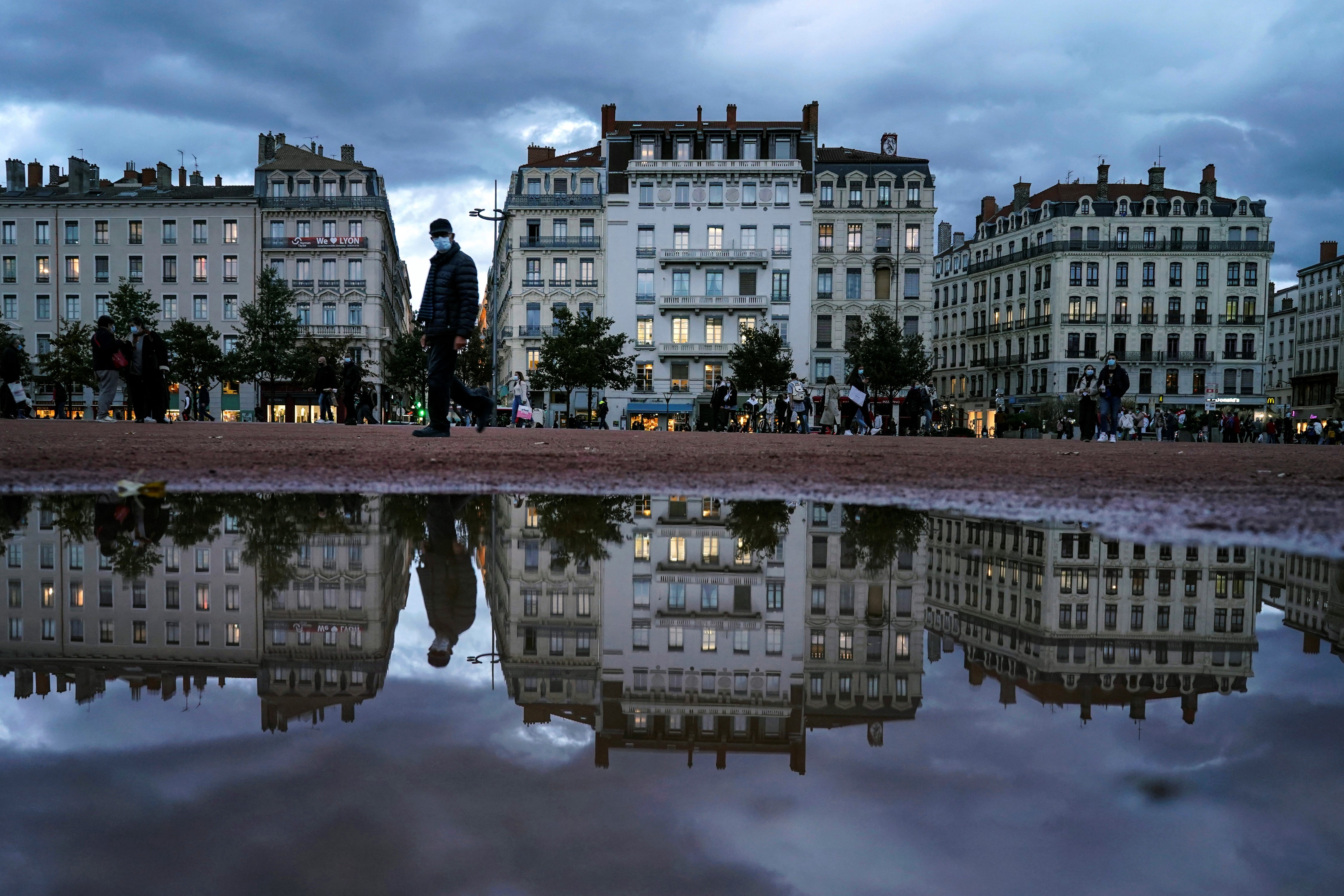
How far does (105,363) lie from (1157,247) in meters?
76.7

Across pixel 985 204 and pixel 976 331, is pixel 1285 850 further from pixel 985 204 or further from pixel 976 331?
pixel 985 204

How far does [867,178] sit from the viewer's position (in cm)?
6106

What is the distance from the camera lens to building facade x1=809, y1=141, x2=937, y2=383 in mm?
60688

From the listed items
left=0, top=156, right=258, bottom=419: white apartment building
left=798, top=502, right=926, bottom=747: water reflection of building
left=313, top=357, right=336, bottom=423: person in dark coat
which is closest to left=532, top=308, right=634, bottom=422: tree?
left=0, top=156, right=258, bottom=419: white apartment building

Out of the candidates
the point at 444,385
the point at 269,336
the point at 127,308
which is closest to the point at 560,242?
the point at 269,336

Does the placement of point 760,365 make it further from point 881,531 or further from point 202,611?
point 202,611

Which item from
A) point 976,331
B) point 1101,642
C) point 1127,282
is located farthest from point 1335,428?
point 1101,642

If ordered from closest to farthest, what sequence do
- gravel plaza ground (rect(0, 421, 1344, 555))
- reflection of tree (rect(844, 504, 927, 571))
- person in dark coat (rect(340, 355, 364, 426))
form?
reflection of tree (rect(844, 504, 927, 571)), gravel plaza ground (rect(0, 421, 1344, 555)), person in dark coat (rect(340, 355, 364, 426))

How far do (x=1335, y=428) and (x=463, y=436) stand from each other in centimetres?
5087

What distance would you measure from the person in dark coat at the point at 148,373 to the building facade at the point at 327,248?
1721 inches

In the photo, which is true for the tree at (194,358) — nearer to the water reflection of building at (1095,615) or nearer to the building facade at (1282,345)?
the water reflection of building at (1095,615)

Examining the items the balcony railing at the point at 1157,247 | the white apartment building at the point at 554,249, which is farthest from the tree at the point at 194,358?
the balcony railing at the point at 1157,247

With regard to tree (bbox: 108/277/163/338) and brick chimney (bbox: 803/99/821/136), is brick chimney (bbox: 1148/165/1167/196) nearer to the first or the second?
brick chimney (bbox: 803/99/821/136)

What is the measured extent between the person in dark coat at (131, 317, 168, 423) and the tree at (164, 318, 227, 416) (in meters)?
36.7
